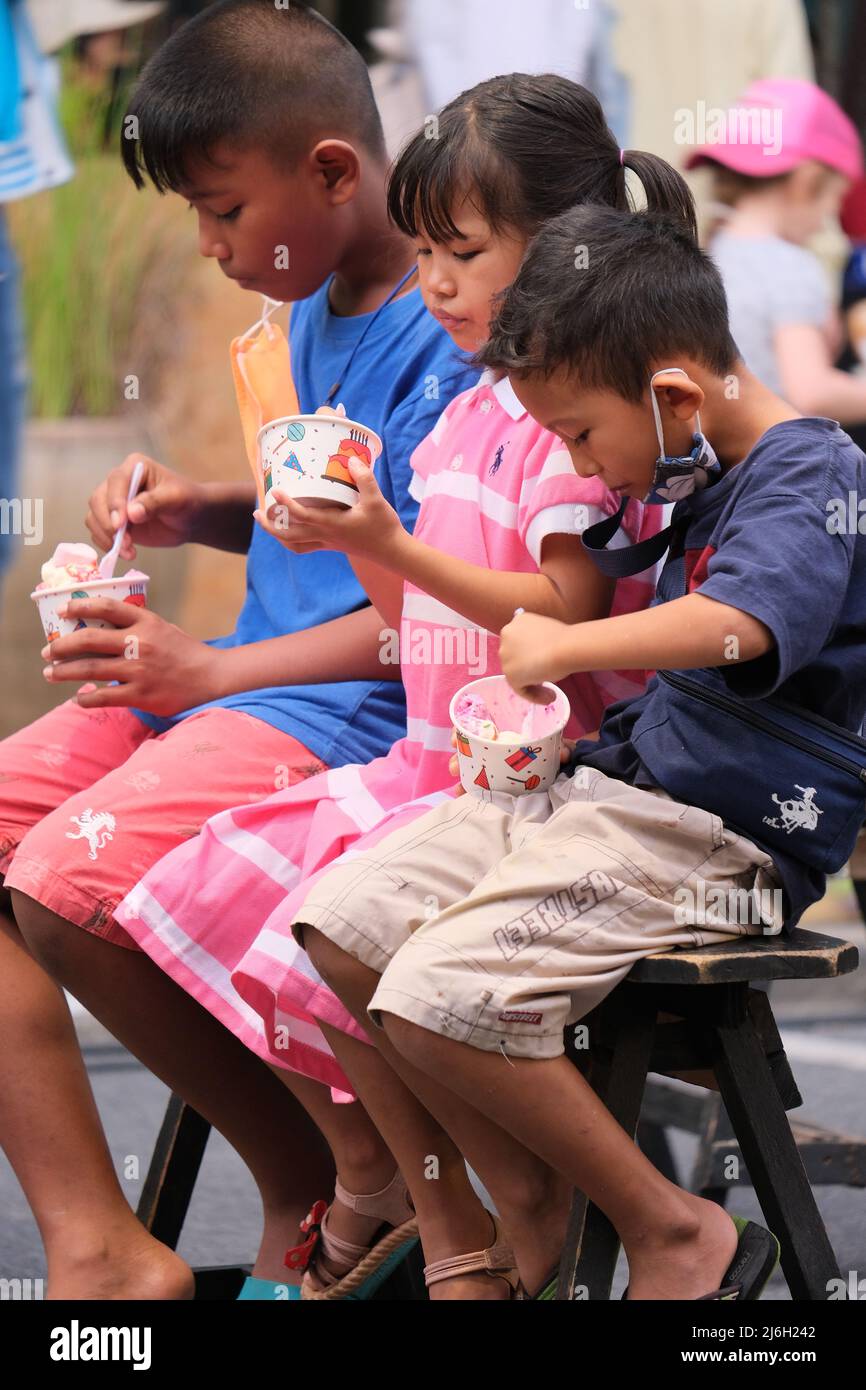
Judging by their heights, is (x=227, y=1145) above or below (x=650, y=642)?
below

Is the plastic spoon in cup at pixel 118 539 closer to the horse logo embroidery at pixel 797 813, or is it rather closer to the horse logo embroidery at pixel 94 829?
the horse logo embroidery at pixel 94 829

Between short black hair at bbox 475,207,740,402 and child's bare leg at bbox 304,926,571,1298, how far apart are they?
655mm

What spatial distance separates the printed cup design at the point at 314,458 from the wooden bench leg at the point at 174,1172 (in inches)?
38.6

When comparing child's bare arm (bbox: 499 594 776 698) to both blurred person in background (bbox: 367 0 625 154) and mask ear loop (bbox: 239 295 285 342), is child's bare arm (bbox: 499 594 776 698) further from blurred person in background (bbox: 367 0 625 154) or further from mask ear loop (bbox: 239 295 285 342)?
blurred person in background (bbox: 367 0 625 154)

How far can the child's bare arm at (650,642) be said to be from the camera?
156 centimetres

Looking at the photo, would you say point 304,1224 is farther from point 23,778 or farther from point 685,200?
point 685,200

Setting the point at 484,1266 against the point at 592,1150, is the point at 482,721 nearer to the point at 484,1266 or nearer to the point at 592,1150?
the point at 592,1150

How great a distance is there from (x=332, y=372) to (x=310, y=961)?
92cm

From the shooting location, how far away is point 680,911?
163 centimetres

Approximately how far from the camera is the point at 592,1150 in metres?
1.59

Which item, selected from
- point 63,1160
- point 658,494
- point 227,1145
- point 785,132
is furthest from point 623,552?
point 785,132

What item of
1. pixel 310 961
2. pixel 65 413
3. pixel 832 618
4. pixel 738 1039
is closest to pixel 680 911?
pixel 738 1039

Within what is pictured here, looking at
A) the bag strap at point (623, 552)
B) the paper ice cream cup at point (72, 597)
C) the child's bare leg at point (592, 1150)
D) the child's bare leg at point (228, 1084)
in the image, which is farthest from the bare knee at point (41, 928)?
the bag strap at point (623, 552)

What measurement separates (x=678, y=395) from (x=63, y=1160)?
115 centimetres
